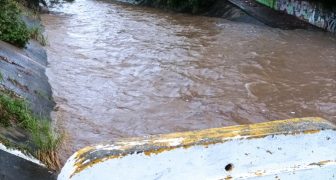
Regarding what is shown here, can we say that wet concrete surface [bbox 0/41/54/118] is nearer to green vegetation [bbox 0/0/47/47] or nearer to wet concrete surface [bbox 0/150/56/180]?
green vegetation [bbox 0/0/47/47]

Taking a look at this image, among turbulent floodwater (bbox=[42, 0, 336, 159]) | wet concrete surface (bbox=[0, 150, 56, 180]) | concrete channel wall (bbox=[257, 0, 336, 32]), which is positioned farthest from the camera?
concrete channel wall (bbox=[257, 0, 336, 32])

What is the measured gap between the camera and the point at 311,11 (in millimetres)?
18438

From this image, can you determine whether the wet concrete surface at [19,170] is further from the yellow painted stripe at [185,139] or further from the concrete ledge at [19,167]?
the yellow painted stripe at [185,139]

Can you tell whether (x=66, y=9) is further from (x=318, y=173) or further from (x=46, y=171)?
(x=318, y=173)

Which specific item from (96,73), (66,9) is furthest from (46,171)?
(66,9)

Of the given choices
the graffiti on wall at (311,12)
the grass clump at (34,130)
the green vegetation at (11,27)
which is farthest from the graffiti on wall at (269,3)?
the grass clump at (34,130)

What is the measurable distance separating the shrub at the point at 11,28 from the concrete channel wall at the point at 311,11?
11178mm

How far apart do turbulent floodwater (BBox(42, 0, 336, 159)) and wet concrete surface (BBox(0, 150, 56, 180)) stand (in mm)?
1652

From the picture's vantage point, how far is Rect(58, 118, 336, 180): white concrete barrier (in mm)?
2250

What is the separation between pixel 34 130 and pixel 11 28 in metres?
6.48

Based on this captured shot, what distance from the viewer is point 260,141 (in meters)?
2.48

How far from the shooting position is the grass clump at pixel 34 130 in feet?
16.4

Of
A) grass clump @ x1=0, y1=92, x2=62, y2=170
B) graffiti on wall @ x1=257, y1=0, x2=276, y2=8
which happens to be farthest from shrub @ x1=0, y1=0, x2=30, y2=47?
graffiti on wall @ x1=257, y1=0, x2=276, y2=8

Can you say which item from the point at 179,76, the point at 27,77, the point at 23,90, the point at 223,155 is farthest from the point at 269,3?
the point at 223,155
